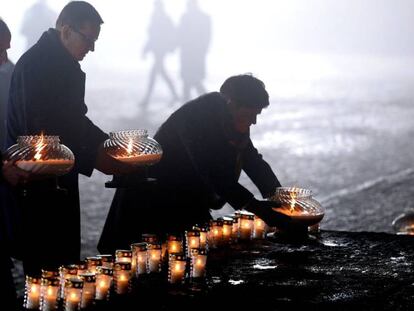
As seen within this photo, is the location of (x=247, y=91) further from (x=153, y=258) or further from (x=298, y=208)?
(x=153, y=258)

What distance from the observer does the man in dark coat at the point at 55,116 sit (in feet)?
16.1

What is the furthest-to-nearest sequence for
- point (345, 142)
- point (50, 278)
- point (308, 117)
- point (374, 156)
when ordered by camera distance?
1. point (308, 117)
2. point (345, 142)
3. point (374, 156)
4. point (50, 278)

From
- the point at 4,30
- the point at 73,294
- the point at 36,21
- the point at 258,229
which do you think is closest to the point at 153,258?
the point at 73,294

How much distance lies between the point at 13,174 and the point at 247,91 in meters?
1.73

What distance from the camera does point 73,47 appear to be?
16.5 feet

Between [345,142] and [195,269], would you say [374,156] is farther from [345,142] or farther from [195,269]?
[195,269]

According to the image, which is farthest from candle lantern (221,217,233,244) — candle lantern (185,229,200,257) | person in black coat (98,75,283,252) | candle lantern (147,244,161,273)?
candle lantern (147,244,161,273)

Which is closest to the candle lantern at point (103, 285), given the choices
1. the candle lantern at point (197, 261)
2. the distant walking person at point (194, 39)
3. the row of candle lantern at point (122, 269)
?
the row of candle lantern at point (122, 269)

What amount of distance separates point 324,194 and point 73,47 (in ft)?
Result: 23.4

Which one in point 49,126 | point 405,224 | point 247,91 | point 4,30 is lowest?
point 405,224

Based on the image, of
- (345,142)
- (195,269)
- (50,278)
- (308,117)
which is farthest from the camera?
(308,117)

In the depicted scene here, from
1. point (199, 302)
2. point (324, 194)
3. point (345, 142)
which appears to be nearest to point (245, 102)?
point (199, 302)

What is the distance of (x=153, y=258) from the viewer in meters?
4.32

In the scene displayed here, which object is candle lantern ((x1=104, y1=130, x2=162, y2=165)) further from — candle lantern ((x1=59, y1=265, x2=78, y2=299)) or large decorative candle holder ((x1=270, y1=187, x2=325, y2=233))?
candle lantern ((x1=59, y1=265, x2=78, y2=299))
